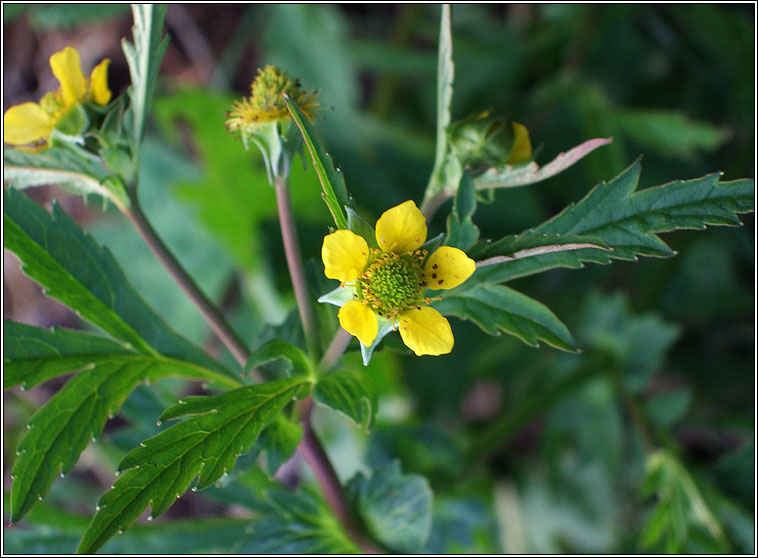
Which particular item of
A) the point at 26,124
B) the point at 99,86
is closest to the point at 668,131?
the point at 99,86

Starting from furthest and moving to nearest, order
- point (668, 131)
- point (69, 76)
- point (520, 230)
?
point (520, 230)
point (668, 131)
point (69, 76)

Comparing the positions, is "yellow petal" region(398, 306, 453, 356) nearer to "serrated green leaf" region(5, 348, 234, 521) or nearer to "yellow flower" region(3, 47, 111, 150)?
"serrated green leaf" region(5, 348, 234, 521)

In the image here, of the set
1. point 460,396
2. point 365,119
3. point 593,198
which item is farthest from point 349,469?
point 593,198

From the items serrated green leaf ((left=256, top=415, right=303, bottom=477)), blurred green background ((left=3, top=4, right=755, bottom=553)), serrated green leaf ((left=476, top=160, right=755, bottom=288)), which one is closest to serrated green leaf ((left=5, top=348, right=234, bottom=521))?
serrated green leaf ((left=256, top=415, right=303, bottom=477))

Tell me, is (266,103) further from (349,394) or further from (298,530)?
(298,530)

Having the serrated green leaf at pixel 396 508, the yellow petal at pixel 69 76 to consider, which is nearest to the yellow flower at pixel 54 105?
the yellow petal at pixel 69 76

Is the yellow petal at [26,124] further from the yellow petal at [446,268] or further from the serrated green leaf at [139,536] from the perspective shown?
the serrated green leaf at [139,536]
